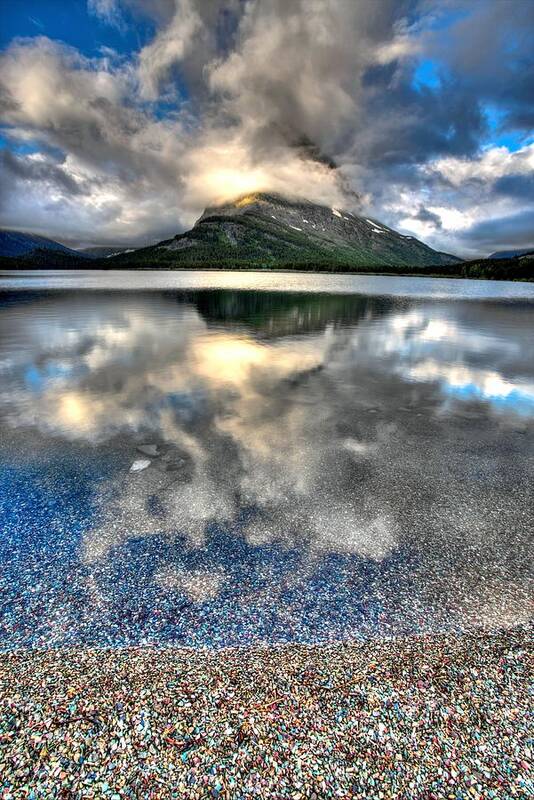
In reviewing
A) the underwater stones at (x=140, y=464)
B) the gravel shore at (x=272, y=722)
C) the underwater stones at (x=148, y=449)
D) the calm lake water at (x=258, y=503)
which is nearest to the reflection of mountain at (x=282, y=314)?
the calm lake water at (x=258, y=503)

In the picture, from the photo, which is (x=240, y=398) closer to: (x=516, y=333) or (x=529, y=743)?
(x=529, y=743)

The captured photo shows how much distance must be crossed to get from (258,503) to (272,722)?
4.01 meters

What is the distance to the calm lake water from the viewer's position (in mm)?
5254

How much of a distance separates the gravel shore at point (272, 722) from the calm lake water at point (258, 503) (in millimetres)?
349

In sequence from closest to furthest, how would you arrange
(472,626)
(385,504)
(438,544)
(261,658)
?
(261,658) → (472,626) → (438,544) → (385,504)

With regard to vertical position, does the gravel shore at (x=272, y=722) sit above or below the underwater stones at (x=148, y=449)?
above

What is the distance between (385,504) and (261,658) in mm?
4108

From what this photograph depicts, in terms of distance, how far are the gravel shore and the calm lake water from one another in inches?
13.7

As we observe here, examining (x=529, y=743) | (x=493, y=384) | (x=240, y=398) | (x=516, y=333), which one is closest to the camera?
(x=529, y=743)

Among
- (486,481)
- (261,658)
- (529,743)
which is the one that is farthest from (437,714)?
(486,481)

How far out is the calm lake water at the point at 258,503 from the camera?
5254mm

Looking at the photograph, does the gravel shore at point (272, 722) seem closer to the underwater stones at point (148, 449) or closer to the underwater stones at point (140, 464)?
the underwater stones at point (140, 464)

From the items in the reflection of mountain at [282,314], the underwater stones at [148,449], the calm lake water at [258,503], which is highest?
the reflection of mountain at [282,314]

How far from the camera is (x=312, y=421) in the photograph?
39.7ft
